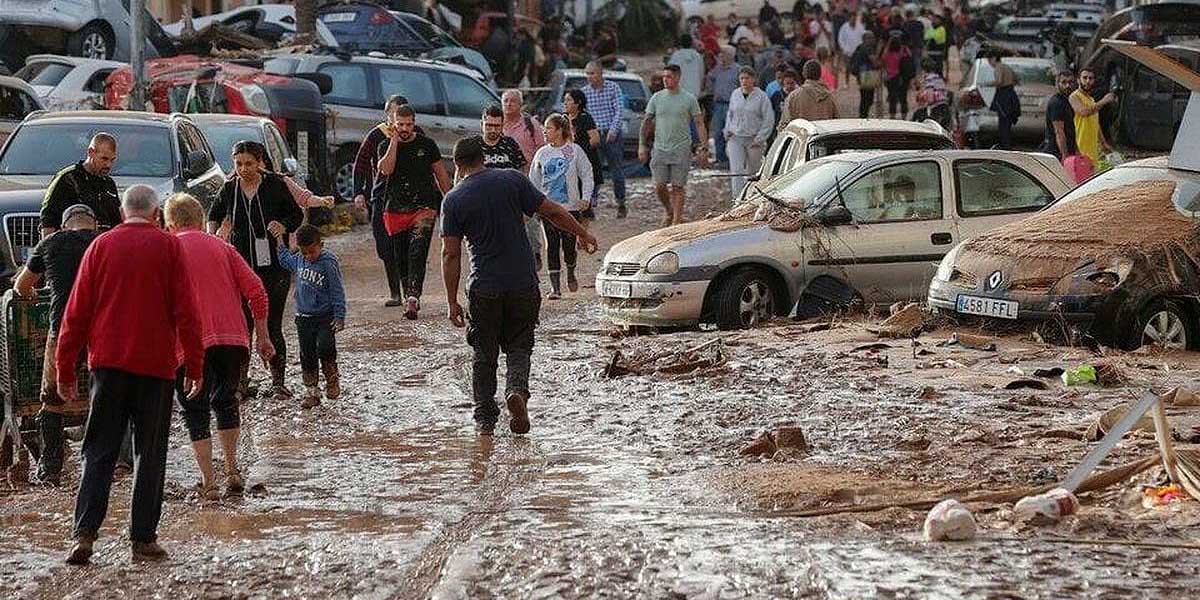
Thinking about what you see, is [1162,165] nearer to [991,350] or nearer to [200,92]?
[991,350]

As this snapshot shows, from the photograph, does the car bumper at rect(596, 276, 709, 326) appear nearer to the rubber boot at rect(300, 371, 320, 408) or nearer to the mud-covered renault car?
the mud-covered renault car

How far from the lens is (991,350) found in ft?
44.8

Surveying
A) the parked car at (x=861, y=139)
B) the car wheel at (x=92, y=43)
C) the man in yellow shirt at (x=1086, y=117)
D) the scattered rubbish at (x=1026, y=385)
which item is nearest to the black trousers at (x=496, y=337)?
the scattered rubbish at (x=1026, y=385)

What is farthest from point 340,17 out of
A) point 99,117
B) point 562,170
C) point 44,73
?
point 562,170

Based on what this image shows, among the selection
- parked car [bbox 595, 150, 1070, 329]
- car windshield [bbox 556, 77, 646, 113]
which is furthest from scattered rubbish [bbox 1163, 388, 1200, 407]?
car windshield [bbox 556, 77, 646, 113]

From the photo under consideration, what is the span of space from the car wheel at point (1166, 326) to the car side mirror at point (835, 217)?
285 centimetres

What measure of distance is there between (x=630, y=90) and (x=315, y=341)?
71.5 ft

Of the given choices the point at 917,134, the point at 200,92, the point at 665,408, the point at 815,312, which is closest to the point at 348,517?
the point at 665,408

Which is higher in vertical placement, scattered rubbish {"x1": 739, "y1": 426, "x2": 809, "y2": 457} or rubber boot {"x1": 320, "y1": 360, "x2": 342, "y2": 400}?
scattered rubbish {"x1": 739, "y1": 426, "x2": 809, "y2": 457}

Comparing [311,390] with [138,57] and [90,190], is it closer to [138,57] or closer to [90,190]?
[90,190]

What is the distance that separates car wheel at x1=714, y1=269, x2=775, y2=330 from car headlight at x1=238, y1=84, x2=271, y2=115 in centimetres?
1136

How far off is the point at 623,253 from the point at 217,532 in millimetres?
7249

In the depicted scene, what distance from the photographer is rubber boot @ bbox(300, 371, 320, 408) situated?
42.5 feet

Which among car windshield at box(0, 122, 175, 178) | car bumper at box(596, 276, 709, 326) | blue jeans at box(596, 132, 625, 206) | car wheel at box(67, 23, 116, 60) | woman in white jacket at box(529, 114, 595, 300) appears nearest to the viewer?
car bumper at box(596, 276, 709, 326)
